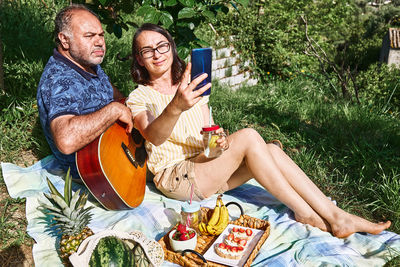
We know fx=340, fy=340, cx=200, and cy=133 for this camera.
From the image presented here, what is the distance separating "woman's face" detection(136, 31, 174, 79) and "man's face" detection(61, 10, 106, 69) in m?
0.40

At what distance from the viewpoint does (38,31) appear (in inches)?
196

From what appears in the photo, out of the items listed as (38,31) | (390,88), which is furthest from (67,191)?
(390,88)

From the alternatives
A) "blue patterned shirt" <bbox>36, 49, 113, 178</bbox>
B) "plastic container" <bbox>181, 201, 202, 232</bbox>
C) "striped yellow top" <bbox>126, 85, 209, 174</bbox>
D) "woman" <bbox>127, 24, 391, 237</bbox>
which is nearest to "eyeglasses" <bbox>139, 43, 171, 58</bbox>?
"woman" <bbox>127, 24, 391, 237</bbox>

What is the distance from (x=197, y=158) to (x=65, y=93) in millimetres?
1119

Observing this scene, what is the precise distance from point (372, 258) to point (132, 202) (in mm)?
1754

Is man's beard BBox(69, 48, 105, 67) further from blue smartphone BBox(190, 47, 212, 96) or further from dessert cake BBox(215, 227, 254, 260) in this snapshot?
dessert cake BBox(215, 227, 254, 260)

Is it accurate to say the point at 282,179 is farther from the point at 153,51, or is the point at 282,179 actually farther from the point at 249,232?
the point at 153,51

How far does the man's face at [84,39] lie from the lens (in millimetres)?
2727

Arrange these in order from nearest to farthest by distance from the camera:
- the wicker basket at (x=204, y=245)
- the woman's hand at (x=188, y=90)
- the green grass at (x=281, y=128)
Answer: the woman's hand at (x=188, y=90)
the wicker basket at (x=204, y=245)
the green grass at (x=281, y=128)

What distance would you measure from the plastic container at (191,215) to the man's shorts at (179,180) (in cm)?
32

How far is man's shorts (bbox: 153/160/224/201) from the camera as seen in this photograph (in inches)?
105

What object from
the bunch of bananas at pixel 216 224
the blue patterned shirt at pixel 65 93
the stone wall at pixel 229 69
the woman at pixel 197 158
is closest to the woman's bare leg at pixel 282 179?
the woman at pixel 197 158

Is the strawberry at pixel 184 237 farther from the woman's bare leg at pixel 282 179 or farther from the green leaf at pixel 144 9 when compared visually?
the green leaf at pixel 144 9

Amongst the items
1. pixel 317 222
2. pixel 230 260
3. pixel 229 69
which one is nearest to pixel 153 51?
pixel 230 260
